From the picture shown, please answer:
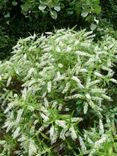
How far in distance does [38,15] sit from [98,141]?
2478 millimetres

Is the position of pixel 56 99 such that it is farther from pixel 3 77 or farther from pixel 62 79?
pixel 3 77

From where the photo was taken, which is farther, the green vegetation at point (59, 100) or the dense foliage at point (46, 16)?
the dense foliage at point (46, 16)

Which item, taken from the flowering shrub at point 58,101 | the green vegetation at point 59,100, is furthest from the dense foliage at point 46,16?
the flowering shrub at point 58,101

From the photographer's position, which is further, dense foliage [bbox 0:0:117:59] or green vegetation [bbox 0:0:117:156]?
dense foliage [bbox 0:0:117:59]

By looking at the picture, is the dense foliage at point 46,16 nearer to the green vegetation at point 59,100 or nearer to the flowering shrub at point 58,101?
the green vegetation at point 59,100

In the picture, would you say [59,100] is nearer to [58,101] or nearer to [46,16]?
[58,101]

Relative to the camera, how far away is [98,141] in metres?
3.12

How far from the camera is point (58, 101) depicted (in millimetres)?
3438

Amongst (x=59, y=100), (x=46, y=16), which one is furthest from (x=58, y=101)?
(x=46, y=16)

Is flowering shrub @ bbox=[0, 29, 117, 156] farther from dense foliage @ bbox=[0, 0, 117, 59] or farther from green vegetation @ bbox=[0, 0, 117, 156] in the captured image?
dense foliage @ bbox=[0, 0, 117, 59]

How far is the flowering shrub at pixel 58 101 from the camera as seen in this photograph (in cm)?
325

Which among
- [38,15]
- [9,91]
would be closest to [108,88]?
[9,91]

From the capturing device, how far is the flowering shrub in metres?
3.25

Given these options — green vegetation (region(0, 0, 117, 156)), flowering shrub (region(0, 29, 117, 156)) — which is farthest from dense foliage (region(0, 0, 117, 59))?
flowering shrub (region(0, 29, 117, 156))
